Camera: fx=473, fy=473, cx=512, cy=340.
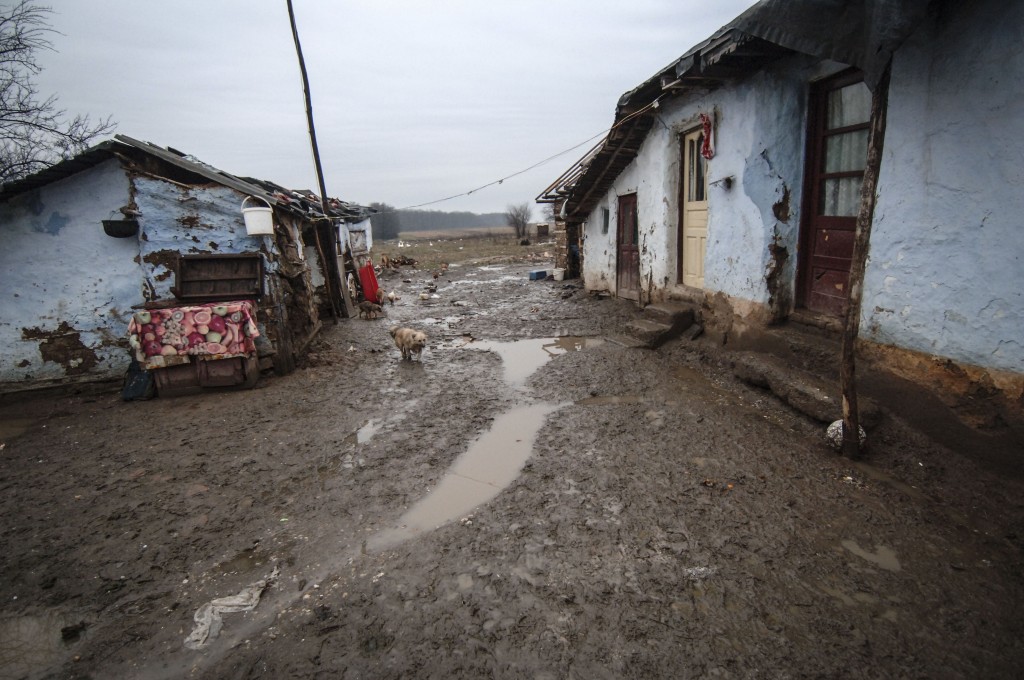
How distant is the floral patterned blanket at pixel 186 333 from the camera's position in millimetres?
6504

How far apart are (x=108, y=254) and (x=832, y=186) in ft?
32.2

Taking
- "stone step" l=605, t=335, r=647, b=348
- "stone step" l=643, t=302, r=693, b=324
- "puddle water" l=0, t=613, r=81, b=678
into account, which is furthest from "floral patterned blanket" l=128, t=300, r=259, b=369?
"stone step" l=643, t=302, r=693, b=324

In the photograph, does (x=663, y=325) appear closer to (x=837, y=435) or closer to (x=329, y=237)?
(x=837, y=435)

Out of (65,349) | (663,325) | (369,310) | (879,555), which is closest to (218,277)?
(65,349)

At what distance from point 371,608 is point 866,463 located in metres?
4.02

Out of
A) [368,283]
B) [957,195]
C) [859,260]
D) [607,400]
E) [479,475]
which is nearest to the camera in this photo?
[957,195]

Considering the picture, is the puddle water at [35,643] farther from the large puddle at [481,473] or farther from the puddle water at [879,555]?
the puddle water at [879,555]

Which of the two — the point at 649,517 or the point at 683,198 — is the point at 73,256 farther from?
the point at 683,198

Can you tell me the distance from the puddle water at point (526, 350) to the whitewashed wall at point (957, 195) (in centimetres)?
427

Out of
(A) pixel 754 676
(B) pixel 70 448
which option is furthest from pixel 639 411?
(B) pixel 70 448

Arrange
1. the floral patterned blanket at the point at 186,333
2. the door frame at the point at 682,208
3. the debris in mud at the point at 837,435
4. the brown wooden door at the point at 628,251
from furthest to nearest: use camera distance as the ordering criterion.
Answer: the brown wooden door at the point at 628,251
the door frame at the point at 682,208
the floral patterned blanket at the point at 186,333
the debris in mud at the point at 837,435

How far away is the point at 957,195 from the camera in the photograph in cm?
370

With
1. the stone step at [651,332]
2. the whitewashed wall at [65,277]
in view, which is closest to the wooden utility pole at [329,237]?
the whitewashed wall at [65,277]

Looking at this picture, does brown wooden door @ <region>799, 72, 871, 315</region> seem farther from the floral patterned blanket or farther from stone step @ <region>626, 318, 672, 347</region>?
the floral patterned blanket
